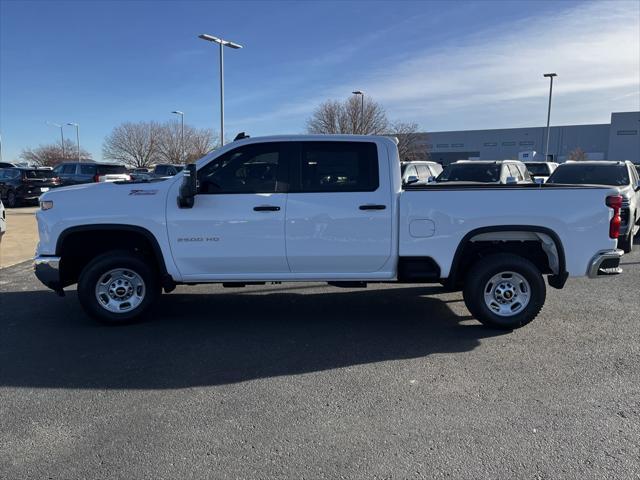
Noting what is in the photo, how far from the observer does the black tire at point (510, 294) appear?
17.6 ft

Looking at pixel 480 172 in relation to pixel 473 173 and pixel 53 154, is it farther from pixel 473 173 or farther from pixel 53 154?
pixel 53 154

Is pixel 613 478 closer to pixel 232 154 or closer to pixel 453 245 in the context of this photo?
pixel 453 245

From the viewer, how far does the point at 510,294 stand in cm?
548

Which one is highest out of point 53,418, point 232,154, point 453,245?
point 232,154

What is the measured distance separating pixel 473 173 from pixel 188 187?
9.99 metres

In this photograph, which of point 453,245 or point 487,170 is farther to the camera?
point 487,170

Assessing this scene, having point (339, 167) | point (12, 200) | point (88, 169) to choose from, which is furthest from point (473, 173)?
point (12, 200)

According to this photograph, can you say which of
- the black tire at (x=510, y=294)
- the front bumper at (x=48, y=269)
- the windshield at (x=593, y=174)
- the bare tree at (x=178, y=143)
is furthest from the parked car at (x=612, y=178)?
the bare tree at (x=178, y=143)

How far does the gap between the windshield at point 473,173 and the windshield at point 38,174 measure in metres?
16.3

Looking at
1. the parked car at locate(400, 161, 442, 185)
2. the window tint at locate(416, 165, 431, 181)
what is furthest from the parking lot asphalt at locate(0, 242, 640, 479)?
the window tint at locate(416, 165, 431, 181)

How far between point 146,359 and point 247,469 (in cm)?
210

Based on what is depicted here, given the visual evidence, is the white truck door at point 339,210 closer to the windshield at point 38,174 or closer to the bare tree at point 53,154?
the windshield at point 38,174

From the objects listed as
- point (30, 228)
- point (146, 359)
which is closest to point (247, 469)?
point (146, 359)

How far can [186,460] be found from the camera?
3074 mm
